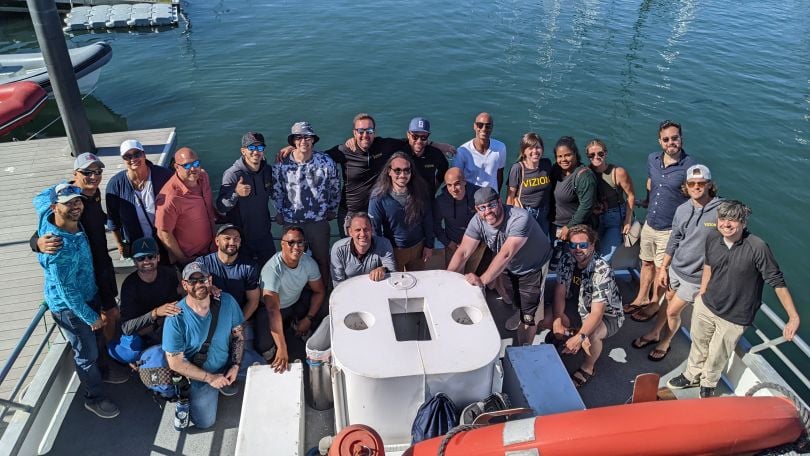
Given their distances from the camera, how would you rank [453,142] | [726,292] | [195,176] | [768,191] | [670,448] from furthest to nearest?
[453,142] → [768,191] → [195,176] → [726,292] → [670,448]

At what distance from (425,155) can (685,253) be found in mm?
2721

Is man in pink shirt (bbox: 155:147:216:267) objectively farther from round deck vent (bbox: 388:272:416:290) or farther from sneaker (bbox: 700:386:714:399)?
sneaker (bbox: 700:386:714:399)

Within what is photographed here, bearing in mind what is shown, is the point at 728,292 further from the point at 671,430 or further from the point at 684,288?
the point at 671,430

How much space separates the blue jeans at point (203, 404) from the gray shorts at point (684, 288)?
4393 mm

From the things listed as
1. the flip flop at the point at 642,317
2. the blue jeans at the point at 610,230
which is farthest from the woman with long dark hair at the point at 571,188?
the flip flop at the point at 642,317

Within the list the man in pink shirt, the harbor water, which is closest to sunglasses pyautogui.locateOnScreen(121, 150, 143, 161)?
the man in pink shirt

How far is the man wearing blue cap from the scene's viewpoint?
589 centimetres

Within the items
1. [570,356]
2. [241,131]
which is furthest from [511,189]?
[241,131]

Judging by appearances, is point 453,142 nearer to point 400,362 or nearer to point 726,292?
point 726,292

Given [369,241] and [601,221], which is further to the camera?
[601,221]

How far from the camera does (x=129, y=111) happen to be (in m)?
16.0

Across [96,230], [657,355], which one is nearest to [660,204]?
[657,355]

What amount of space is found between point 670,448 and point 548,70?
1729 centimetres

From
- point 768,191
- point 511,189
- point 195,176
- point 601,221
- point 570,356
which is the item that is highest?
point 195,176
